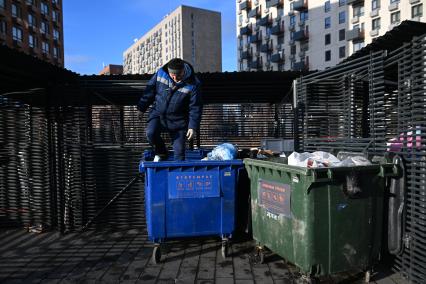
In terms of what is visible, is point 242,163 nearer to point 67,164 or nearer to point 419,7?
point 67,164

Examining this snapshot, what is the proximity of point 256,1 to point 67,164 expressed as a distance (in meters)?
72.4

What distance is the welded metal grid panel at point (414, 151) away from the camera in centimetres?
371

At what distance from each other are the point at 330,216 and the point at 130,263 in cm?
256

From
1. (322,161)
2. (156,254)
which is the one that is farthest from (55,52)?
(322,161)

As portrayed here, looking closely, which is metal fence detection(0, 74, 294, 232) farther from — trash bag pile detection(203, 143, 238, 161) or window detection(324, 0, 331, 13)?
window detection(324, 0, 331, 13)

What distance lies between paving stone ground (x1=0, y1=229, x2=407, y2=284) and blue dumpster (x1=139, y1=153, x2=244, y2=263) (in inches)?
12.9

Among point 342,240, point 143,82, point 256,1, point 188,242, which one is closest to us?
point 342,240

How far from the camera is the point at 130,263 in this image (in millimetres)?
4660

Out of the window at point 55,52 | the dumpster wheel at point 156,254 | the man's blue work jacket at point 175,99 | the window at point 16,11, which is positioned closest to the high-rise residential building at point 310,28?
the window at point 55,52

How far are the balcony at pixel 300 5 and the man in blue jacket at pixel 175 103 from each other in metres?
60.6

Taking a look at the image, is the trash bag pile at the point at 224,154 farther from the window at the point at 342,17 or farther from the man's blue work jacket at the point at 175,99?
the window at the point at 342,17

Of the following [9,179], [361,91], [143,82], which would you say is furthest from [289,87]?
[9,179]

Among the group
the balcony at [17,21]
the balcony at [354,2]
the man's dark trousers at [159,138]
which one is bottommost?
the man's dark trousers at [159,138]

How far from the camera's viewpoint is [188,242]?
17.9 ft
